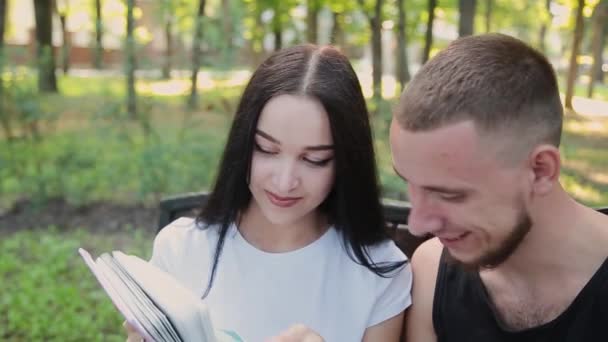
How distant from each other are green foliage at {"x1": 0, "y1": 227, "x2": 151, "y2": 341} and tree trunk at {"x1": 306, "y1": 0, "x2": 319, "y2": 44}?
449 cm

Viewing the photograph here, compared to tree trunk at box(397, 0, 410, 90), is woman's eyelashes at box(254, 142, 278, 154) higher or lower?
higher

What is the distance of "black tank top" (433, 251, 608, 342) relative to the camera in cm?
155

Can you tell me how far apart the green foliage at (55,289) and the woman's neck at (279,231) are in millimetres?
2174

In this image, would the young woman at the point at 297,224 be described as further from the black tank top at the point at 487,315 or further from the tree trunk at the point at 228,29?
the tree trunk at the point at 228,29

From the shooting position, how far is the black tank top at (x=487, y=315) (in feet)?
5.08

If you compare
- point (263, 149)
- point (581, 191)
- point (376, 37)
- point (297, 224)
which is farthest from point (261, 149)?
point (581, 191)

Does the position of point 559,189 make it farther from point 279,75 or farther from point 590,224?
point 279,75

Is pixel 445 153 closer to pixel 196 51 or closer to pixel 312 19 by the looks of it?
pixel 196 51

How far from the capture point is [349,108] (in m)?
1.72

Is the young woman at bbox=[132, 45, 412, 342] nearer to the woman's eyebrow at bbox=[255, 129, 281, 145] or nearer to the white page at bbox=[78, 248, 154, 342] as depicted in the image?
the woman's eyebrow at bbox=[255, 129, 281, 145]

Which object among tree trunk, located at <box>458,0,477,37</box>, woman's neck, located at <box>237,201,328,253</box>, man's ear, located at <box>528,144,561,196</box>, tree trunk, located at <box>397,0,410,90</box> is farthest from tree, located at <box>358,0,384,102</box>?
man's ear, located at <box>528,144,561,196</box>

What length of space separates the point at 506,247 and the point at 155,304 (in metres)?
0.76

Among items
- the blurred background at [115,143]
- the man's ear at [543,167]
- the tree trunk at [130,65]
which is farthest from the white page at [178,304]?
the tree trunk at [130,65]

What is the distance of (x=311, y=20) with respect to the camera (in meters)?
10.4
